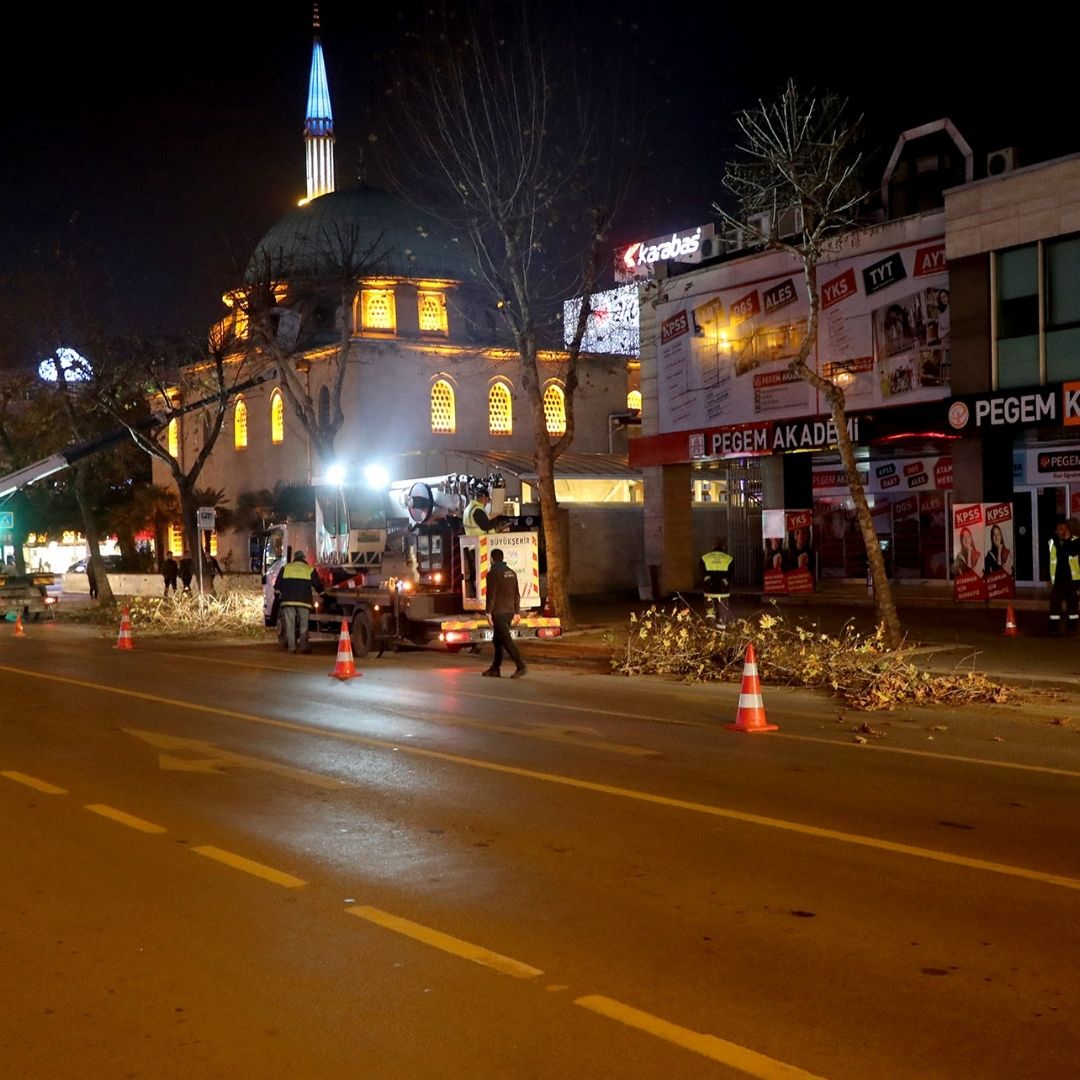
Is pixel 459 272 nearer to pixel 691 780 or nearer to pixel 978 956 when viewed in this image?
pixel 691 780

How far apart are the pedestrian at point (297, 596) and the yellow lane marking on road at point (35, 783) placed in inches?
468

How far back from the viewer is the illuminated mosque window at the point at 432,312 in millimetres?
49812

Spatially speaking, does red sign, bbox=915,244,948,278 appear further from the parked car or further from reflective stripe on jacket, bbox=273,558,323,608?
the parked car

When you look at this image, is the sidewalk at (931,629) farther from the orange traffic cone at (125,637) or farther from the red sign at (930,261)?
the orange traffic cone at (125,637)

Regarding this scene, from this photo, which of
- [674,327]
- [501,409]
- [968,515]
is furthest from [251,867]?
[501,409]

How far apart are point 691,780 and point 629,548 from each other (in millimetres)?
27646

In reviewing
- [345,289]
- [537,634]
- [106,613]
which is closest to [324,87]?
[345,289]

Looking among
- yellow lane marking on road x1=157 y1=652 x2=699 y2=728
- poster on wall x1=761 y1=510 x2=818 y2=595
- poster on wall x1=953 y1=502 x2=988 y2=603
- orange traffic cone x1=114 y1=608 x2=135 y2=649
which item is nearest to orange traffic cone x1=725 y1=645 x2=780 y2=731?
yellow lane marking on road x1=157 y1=652 x2=699 y2=728

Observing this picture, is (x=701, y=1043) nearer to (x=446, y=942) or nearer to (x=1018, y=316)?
(x=446, y=942)

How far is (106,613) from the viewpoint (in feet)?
112

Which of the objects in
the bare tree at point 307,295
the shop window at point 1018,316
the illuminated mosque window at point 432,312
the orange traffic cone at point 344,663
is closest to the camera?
the orange traffic cone at point 344,663

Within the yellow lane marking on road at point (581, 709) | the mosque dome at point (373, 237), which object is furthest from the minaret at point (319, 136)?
the yellow lane marking on road at point (581, 709)

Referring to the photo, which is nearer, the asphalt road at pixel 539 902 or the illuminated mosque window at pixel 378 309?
the asphalt road at pixel 539 902

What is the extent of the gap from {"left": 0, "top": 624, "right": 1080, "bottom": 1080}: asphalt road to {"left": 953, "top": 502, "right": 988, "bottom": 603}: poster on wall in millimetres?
12825
